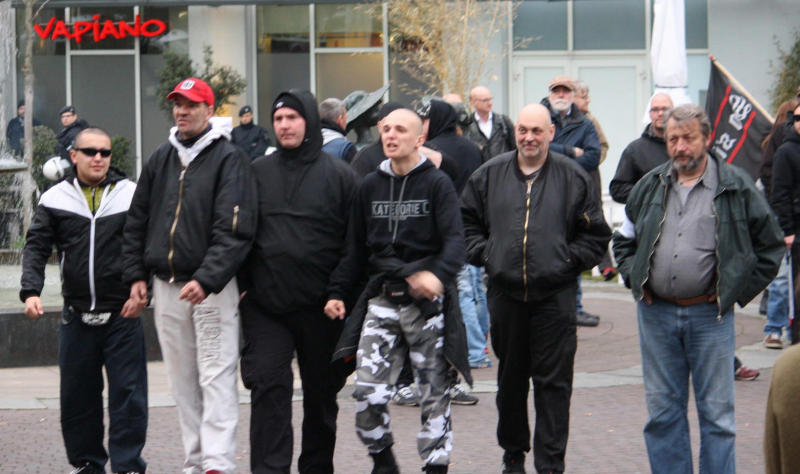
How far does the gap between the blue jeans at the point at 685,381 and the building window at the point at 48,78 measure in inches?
678

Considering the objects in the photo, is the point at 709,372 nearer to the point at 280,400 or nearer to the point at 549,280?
the point at 549,280

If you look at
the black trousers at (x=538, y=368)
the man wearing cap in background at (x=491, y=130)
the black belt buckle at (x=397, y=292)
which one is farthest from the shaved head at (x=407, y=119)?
the man wearing cap in background at (x=491, y=130)

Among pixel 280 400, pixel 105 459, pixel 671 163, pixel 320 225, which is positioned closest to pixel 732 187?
pixel 671 163

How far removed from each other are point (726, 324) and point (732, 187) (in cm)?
65

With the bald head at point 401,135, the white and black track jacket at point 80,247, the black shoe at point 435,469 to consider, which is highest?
the bald head at point 401,135

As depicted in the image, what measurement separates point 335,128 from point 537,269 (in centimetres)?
283

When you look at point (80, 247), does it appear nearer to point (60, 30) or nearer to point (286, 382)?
point (286, 382)

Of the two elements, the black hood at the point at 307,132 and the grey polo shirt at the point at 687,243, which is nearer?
the grey polo shirt at the point at 687,243

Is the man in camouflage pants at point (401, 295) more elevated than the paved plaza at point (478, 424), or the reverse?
the man in camouflage pants at point (401, 295)

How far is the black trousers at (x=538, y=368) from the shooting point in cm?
571

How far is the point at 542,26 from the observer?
20.4m

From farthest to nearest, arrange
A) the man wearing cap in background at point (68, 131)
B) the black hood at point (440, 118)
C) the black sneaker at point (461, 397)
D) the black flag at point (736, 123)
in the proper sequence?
the man wearing cap in background at point (68, 131) → the black flag at point (736, 123) → the black sneaker at point (461, 397) → the black hood at point (440, 118)

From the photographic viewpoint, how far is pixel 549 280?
5621 millimetres

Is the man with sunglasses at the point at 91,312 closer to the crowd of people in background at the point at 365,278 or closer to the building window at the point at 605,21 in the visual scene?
the crowd of people in background at the point at 365,278
